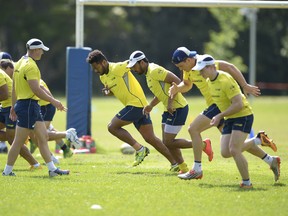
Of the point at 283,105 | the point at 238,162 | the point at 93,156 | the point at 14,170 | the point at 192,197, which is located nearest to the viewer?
the point at 192,197

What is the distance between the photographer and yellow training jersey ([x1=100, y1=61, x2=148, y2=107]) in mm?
13672

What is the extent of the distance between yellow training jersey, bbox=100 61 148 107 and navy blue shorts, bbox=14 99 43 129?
187 centimetres

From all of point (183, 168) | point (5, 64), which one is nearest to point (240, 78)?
point (183, 168)

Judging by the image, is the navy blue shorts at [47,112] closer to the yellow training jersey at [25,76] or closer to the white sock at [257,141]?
the yellow training jersey at [25,76]

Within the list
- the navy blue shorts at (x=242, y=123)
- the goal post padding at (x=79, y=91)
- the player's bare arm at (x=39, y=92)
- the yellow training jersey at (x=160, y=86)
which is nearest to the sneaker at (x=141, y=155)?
the yellow training jersey at (x=160, y=86)

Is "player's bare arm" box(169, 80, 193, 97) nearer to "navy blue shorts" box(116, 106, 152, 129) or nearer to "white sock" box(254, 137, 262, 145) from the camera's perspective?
"navy blue shorts" box(116, 106, 152, 129)

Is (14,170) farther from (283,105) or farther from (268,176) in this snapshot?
(283,105)

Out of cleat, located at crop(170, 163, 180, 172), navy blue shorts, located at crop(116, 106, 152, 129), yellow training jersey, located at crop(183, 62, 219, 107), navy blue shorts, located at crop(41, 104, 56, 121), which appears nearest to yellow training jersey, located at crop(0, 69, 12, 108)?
navy blue shorts, located at crop(41, 104, 56, 121)

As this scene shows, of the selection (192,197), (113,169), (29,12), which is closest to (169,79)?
(113,169)

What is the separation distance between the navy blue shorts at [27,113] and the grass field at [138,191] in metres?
0.89

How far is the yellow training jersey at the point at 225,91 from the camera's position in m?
10.8

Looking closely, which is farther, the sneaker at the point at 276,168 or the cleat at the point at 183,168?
the cleat at the point at 183,168

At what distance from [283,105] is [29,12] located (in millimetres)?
23571

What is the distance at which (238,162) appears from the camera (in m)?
10.9
